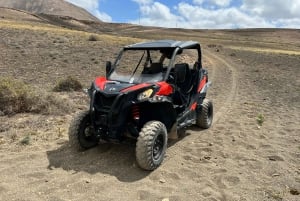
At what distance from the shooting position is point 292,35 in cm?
13088

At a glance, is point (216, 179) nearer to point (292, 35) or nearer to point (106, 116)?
point (106, 116)

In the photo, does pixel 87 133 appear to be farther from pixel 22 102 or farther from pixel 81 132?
pixel 22 102

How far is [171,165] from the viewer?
7023mm

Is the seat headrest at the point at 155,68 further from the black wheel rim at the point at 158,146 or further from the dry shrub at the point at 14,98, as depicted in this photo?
the dry shrub at the point at 14,98

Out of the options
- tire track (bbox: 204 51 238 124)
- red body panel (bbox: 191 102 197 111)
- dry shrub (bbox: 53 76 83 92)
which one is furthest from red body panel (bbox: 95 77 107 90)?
dry shrub (bbox: 53 76 83 92)

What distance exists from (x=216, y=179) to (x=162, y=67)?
8.65ft

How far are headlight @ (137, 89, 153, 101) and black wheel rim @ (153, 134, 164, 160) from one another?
2.35ft

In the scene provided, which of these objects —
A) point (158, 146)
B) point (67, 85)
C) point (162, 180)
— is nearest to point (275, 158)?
point (158, 146)

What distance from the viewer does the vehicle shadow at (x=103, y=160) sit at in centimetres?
665

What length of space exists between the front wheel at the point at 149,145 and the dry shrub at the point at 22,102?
14.1 ft

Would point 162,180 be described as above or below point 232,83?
below

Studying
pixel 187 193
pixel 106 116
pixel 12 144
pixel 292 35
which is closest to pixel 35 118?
pixel 12 144

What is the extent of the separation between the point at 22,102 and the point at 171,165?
16.5ft

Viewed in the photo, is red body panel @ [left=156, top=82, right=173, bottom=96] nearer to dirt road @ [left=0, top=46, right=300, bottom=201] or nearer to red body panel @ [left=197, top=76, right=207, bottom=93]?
dirt road @ [left=0, top=46, right=300, bottom=201]
